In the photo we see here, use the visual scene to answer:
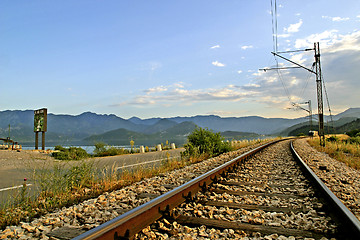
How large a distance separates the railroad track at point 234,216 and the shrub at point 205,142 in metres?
8.49

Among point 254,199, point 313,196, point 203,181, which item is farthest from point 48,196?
point 313,196

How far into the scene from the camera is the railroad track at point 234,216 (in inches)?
115

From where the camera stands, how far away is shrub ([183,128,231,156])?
1392 cm

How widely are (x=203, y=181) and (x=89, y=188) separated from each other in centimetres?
260

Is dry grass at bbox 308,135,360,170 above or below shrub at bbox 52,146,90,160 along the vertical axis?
below

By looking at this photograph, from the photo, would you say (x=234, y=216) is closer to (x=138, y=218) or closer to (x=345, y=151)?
(x=138, y=218)

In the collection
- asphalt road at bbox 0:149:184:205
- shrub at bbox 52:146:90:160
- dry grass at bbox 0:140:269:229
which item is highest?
shrub at bbox 52:146:90:160

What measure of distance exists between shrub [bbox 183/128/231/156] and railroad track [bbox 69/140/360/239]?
334 inches

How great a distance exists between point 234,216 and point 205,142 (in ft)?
35.7

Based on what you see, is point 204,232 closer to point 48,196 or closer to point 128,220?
point 128,220

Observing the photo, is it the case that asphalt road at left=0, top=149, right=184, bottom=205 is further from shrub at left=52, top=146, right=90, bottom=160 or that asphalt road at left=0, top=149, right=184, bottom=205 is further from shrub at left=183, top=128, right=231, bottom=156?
shrub at left=183, top=128, right=231, bottom=156

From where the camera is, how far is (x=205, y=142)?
1443cm

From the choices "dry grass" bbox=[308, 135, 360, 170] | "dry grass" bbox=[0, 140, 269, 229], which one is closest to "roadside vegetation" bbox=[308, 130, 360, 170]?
"dry grass" bbox=[308, 135, 360, 170]

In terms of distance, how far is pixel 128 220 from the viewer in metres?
2.85
